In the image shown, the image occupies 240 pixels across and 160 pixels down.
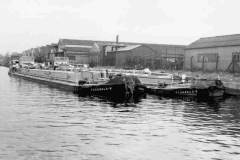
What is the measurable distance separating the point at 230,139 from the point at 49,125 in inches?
349

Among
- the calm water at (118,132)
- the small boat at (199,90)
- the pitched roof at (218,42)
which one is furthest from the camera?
the pitched roof at (218,42)

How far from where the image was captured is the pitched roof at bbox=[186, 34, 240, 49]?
154ft

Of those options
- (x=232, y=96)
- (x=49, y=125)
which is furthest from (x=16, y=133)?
(x=232, y=96)

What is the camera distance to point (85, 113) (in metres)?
21.5

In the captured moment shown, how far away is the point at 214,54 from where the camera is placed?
49250 mm

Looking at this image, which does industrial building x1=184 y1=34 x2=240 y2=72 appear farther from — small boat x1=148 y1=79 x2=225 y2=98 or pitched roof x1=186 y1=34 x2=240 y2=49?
small boat x1=148 y1=79 x2=225 y2=98

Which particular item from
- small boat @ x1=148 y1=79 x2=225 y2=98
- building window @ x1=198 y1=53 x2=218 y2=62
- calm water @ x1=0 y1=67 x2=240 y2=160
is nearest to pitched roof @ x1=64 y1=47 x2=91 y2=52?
building window @ x1=198 y1=53 x2=218 y2=62

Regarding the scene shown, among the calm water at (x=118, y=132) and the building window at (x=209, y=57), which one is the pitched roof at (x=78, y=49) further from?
the calm water at (x=118, y=132)

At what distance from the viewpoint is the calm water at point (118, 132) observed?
499 inches

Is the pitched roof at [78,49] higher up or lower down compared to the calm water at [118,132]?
higher up

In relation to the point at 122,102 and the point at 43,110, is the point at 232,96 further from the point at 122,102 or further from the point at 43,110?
the point at 43,110

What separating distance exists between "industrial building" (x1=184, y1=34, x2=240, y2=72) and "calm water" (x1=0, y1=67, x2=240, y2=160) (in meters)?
22.0

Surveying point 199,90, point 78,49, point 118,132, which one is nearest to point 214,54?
point 199,90

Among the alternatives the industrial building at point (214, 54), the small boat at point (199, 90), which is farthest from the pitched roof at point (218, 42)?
the small boat at point (199, 90)
